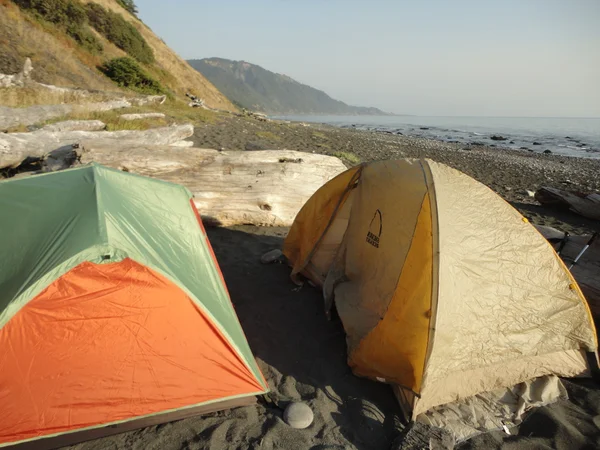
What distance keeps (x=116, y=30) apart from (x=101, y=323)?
37006 millimetres

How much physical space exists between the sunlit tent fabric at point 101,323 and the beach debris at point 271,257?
7.92 feet

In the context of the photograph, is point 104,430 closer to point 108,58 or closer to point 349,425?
point 349,425

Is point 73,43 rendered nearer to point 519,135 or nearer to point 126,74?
point 126,74

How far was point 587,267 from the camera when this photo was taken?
464cm

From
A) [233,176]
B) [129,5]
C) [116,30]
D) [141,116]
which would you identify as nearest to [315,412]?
[233,176]

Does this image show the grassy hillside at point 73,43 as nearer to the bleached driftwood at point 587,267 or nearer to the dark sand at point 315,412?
the dark sand at point 315,412

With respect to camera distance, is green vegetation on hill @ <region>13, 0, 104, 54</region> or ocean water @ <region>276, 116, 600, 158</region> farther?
ocean water @ <region>276, 116, 600, 158</region>

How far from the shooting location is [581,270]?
182 inches

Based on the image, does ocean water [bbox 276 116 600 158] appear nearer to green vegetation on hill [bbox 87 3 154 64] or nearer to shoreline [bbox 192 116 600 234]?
shoreline [bbox 192 116 600 234]

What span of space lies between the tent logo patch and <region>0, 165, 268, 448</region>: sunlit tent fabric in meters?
1.72

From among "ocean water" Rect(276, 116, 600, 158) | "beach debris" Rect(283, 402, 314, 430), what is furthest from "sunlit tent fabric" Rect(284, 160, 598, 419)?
"ocean water" Rect(276, 116, 600, 158)

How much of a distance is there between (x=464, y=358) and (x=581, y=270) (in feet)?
9.34

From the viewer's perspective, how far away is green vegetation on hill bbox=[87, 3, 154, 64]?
101 feet

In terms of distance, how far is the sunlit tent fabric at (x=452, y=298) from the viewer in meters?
3.01
